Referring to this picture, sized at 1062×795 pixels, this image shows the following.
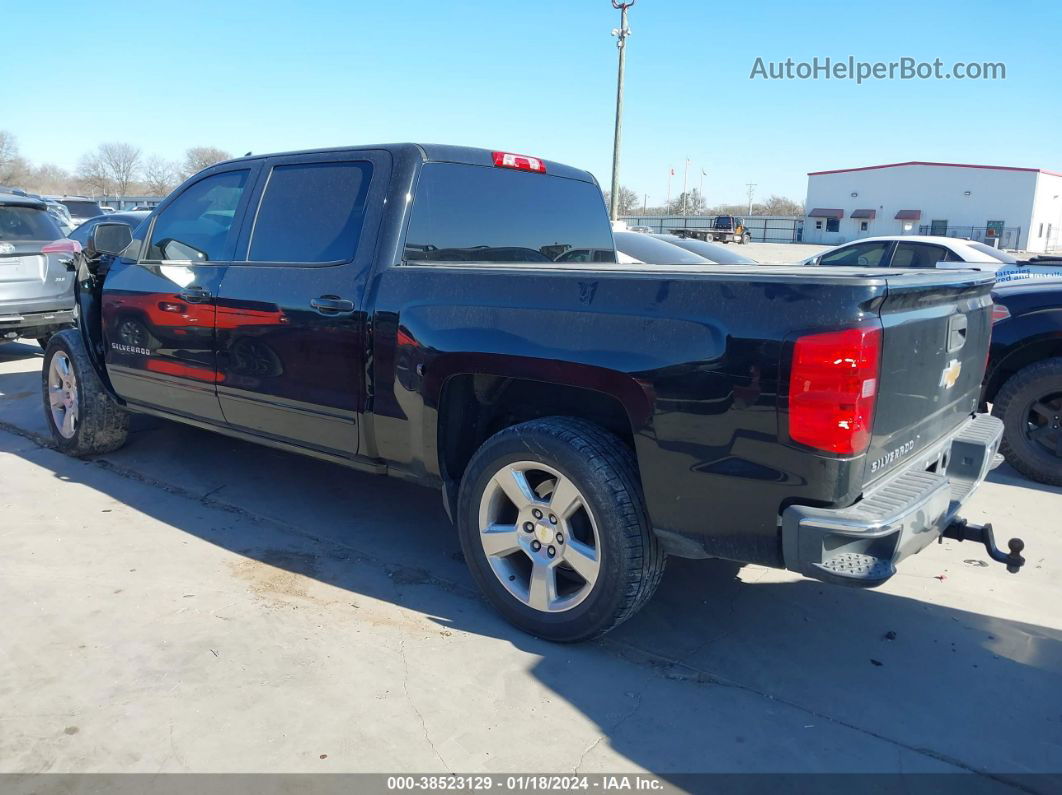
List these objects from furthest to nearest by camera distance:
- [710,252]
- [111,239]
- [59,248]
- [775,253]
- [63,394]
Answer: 1. [775,253]
2. [710,252]
3. [59,248]
4. [63,394]
5. [111,239]

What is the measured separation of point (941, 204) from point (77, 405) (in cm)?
6804

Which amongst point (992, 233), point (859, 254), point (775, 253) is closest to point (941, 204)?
point (992, 233)

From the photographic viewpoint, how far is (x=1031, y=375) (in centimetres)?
512

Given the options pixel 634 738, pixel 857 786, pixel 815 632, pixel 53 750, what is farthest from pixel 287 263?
pixel 857 786

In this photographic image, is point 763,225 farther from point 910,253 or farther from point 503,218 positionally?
point 503,218

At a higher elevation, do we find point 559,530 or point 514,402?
point 514,402

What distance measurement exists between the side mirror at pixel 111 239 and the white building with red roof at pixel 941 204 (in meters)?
62.0

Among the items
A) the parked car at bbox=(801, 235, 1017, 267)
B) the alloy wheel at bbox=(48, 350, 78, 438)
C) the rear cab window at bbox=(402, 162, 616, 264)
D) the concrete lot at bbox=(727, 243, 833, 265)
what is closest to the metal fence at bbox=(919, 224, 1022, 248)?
the concrete lot at bbox=(727, 243, 833, 265)

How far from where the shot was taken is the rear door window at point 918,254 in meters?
9.83

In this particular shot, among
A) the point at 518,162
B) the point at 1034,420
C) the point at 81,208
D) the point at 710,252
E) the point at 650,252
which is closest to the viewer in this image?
the point at 518,162

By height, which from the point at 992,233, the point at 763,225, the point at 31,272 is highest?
the point at 763,225

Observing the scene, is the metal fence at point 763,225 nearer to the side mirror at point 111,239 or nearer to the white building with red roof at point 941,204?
the white building with red roof at point 941,204

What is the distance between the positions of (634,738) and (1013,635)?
1.82 m

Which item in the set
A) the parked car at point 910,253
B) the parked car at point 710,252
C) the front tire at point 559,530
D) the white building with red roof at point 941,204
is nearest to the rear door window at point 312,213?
the front tire at point 559,530
